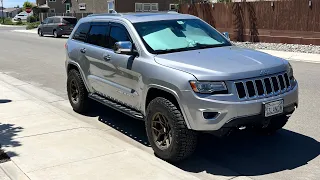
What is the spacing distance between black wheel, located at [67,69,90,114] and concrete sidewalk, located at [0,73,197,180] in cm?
36

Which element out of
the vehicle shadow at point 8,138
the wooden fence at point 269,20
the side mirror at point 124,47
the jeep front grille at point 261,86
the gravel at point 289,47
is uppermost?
the wooden fence at point 269,20

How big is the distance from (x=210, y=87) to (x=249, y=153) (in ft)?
4.49

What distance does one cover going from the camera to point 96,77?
6.40 meters

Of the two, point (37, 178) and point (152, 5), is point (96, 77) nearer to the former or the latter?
point (37, 178)

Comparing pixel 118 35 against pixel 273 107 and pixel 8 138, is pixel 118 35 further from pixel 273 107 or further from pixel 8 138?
pixel 273 107

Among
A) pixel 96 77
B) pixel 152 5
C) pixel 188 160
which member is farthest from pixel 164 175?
pixel 152 5

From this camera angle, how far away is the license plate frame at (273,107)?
4.45 meters

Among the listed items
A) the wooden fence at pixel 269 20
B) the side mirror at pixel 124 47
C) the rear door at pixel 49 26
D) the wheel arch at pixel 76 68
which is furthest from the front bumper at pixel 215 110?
the rear door at pixel 49 26

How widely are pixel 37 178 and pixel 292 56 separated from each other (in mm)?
13915

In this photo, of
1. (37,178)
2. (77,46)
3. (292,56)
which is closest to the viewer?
(37,178)

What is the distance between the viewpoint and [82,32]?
23.4 feet

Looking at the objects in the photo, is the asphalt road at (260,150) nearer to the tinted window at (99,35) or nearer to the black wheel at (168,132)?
the black wheel at (168,132)

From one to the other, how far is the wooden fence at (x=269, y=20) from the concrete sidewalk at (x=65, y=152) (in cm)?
1543

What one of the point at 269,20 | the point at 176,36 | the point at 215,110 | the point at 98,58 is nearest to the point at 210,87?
the point at 215,110
